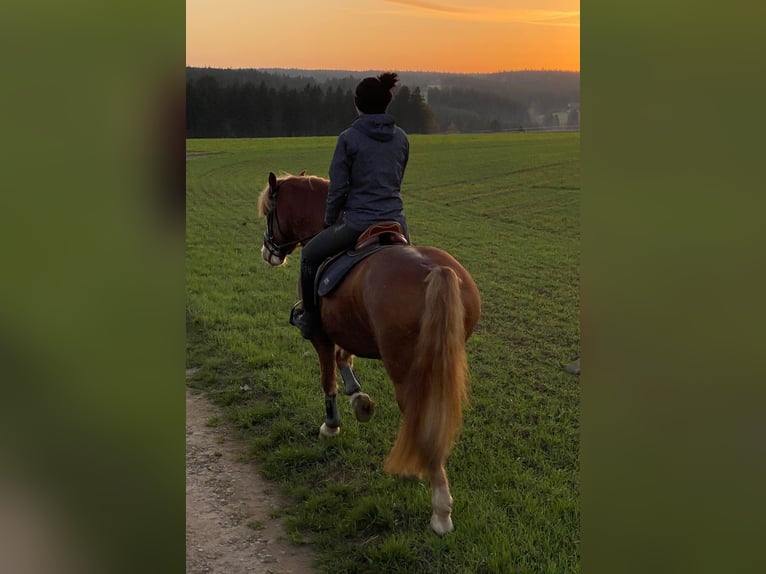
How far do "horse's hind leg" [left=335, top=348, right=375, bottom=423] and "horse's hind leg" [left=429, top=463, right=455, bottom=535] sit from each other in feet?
5.01

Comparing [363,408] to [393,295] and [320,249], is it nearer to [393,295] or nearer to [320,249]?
[320,249]

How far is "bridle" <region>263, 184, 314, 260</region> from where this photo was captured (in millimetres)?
5766

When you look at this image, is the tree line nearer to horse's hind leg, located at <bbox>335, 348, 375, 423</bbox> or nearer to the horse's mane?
the horse's mane

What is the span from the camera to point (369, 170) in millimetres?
4422

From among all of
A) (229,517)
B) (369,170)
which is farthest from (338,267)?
(229,517)

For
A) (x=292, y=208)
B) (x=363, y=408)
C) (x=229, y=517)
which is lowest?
(x=229, y=517)

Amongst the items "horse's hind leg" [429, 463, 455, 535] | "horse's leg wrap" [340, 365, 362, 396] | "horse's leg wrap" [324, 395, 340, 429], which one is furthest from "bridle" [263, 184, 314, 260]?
"horse's hind leg" [429, 463, 455, 535]

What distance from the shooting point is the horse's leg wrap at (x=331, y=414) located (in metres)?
5.49

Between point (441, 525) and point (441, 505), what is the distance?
117 mm
